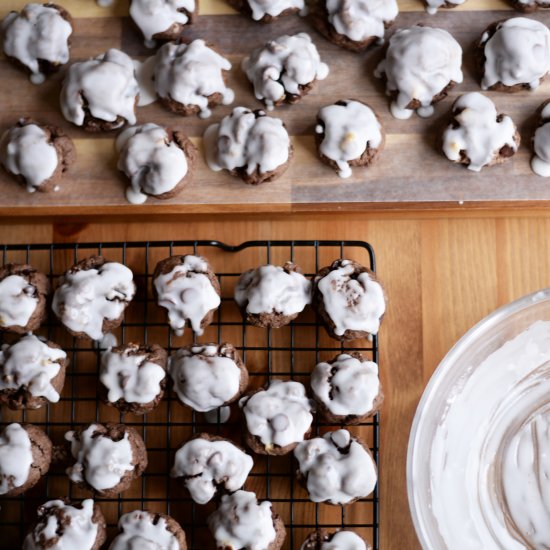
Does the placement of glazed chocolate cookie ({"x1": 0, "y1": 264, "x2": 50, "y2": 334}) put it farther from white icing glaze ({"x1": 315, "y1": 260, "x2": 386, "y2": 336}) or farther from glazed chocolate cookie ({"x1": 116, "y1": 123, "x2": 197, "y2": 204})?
white icing glaze ({"x1": 315, "y1": 260, "x2": 386, "y2": 336})

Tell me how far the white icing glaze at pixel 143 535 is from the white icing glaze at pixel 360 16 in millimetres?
857

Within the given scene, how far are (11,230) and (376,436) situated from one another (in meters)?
0.74

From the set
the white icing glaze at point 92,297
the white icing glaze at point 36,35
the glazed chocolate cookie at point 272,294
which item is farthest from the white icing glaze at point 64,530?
the white icing glaze at point 36,35

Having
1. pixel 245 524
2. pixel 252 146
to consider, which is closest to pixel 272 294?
pixel 252 146

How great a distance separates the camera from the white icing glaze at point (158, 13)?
138cm

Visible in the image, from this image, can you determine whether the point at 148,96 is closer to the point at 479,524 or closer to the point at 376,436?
the point at 376,436

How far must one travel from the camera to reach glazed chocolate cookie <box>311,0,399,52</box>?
1.36 m

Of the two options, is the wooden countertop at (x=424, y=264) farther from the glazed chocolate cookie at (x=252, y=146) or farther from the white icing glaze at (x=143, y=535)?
the white icing glaze at (x=143, y=535)

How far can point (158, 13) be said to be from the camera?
1.38m

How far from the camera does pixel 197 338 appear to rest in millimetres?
1430

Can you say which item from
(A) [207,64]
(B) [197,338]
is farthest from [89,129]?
(B) [197,338]

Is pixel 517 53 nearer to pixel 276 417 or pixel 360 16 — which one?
pixel 360 16

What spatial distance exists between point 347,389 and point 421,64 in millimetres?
541

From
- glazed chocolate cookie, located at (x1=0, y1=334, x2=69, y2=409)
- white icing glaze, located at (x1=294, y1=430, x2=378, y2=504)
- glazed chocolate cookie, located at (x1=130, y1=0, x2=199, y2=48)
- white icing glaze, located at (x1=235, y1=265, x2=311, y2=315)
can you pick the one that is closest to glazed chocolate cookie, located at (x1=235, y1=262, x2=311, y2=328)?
white icing glaze, located at (x1=235, y1=265, x2=311, y2=315)
